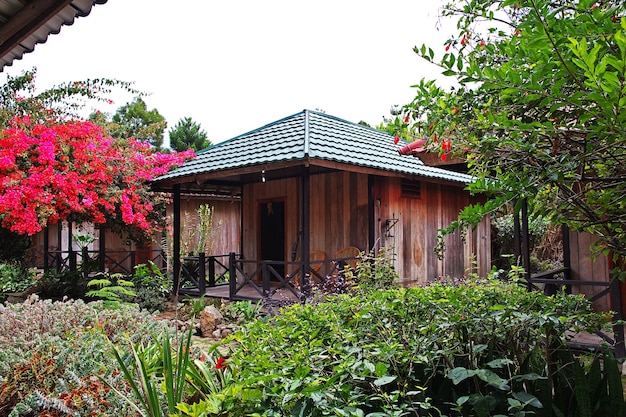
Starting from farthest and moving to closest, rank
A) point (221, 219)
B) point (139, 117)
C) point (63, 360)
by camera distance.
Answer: point (139, 117), point (221, 219), point (63, 360)

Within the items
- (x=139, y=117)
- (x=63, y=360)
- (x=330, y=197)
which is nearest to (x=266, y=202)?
(x=330, y=197)

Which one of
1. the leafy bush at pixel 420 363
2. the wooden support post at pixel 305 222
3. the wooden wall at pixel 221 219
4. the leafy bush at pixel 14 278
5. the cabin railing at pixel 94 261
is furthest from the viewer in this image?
the wooden wall at pixel 221 219

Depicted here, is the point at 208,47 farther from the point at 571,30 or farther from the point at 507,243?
the point at 571,30

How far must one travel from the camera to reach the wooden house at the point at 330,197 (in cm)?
784

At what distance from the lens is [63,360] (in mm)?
3172

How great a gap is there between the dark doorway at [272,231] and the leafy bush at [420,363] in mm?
7290

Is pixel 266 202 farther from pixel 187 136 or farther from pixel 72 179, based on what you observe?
pixel 187 136

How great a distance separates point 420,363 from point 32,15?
2.71 metres

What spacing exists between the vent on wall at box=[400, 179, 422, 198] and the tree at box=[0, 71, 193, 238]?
5550 mm

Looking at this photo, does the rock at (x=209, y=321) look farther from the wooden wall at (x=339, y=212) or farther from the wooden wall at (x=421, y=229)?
the wooden wall at (x=421, y=229)

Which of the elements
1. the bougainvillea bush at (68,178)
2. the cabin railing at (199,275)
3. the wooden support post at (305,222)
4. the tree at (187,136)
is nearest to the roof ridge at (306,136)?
the wooden support post at (305,222)

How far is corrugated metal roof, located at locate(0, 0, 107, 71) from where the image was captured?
2443mm

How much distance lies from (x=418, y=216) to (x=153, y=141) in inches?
999

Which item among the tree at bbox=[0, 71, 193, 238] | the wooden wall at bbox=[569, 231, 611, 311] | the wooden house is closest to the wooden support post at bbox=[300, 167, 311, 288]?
the wooden house
